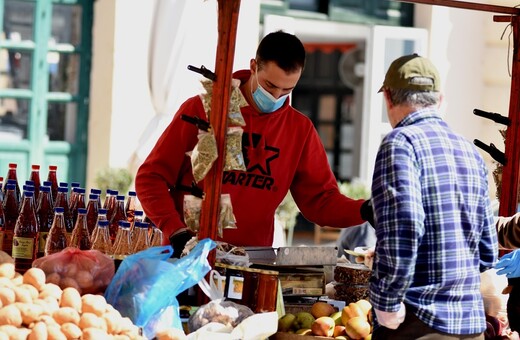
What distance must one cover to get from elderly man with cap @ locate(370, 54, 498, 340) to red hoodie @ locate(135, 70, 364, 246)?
3.35 feet

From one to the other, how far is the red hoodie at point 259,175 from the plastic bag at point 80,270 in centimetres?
46

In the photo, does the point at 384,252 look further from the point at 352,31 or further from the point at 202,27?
the point at 352,31

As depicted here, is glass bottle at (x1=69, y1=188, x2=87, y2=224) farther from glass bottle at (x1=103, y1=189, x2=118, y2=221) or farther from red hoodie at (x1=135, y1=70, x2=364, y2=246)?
red hoodie at (x1=135, y1=70, x2=364, y2=246)

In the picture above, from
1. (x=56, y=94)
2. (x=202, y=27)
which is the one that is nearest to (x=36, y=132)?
(x=56, y=94)

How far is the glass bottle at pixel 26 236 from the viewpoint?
12.1ft

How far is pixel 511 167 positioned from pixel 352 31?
5970 millimetres

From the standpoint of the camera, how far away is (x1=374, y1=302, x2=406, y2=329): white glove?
2.88 metres

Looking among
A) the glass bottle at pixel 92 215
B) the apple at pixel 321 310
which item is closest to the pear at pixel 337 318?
the apple at pixel 321 310

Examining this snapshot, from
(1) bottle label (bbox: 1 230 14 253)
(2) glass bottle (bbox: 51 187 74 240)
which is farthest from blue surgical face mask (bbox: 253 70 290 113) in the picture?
(1) bottle label (bbox: 1 230 14 253)

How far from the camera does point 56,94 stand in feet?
27.6

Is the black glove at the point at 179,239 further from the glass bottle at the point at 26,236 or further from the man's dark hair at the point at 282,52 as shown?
the man's dark hair at the point at 282,52

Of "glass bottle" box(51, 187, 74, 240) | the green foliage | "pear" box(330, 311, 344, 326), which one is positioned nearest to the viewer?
"pear" box(330, 311, 344, 326)

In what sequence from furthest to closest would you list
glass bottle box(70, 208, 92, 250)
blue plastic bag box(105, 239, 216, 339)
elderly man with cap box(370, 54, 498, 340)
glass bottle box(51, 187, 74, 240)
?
glass bottle box(51, 187, 74, 240) → glass bottle box(70, 208, 92, 250) → blue plastic bag box(105, 239, 216, 339) → elderly man with cap box(370, 54, 498, 340)

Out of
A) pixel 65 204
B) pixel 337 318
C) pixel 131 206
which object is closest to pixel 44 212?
pixel 65 204
